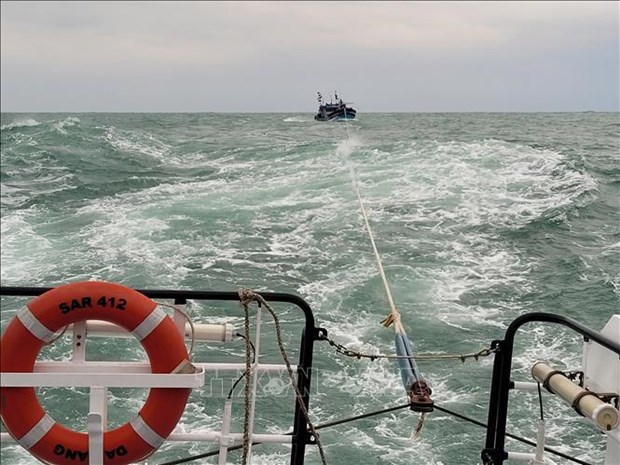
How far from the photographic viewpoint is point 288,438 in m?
2.53

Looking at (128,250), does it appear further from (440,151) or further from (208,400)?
(440,151)

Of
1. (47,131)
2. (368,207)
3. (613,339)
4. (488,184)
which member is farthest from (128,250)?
(47,131)

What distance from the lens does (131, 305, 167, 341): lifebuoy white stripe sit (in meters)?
2.16

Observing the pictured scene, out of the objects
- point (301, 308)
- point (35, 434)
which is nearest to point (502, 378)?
point (301, 308)

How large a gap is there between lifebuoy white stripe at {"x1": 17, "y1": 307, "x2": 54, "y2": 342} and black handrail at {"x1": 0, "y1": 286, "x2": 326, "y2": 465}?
0.20 meters

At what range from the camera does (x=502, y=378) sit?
249 cm

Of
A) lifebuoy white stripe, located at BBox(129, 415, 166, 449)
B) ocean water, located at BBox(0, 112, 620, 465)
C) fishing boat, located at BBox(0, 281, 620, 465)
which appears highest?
fishing boat, located at BBox(0, 281, 620, 465)

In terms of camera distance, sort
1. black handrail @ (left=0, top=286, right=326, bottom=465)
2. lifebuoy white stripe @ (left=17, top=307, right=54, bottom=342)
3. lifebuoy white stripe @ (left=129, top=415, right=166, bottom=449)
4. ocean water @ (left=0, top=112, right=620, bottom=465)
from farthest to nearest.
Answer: ocean water @ (left=0, top=112, right=620, bottom=465)
black handrail @ (left=0, top=286, right=326, bottom=465)
lifebuoy white stripe @ (left=129, top=415, right=166, bottom=449)
lifebuoy white stripe @ (left=17, top=307, right=54, bottom=342)

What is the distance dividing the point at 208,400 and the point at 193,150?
2248 cm

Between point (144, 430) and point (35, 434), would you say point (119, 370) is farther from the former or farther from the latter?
point (35, 434)

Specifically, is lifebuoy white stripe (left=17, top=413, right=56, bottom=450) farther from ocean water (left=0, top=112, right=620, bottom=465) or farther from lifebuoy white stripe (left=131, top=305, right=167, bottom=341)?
ocean water (left=0, top=112, right=620, bottom=465)

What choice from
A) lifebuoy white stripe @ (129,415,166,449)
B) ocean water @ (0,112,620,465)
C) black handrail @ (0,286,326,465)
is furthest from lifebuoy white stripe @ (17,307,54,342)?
ocean water @ (0,112,620,465)

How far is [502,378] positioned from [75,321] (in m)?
1.56

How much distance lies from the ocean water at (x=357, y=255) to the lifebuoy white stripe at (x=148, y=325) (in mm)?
583
